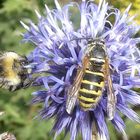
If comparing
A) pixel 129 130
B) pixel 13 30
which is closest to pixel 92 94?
pixel 129 130

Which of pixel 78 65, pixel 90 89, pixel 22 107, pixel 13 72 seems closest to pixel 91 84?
pixel 90 89

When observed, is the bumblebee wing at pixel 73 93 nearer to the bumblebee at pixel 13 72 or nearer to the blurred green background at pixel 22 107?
the bumblebee at pixel 13 72

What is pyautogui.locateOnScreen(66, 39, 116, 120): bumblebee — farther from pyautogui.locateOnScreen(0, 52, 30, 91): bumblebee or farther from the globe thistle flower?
pyautogui.locateOnScreen(0, 52, 30, 91): bumblebee

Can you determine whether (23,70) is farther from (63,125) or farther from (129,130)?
(129,130)

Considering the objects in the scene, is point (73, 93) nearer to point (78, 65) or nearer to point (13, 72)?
point (78, 65)

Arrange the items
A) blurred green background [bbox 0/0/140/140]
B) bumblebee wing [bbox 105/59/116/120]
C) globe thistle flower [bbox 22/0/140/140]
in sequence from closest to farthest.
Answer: bumblebee wing [bbox 105/59/116/120] → globe thistle flower [bbox 22/0/140/140] → blurred green background [bbox 0/0/140/140]

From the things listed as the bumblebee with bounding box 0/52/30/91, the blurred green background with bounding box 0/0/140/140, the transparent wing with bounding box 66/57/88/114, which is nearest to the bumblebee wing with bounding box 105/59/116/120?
the transparent wing with bounding box 66/57/88/114

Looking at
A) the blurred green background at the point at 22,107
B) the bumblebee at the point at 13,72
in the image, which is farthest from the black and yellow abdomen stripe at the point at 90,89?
the blurred green background at the point at 22,107
